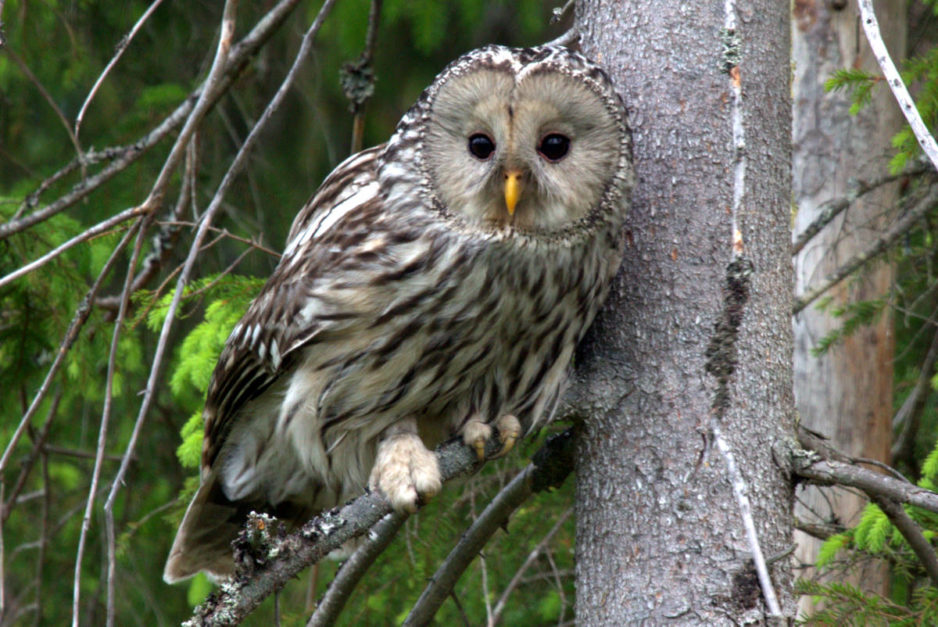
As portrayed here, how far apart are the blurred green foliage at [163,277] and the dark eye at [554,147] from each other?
1111 mm

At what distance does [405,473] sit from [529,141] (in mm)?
824

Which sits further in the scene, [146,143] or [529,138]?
[146,143]

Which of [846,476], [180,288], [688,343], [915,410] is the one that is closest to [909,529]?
[846,476]

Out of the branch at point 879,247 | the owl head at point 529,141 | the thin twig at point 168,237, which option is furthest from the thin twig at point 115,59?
the branch at point 879,247

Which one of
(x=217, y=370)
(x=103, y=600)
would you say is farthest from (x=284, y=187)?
(x=103, y=600)

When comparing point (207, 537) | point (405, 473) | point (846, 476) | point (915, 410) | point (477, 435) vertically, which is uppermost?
point (915, 410)

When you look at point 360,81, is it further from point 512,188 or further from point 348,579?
point 348,579

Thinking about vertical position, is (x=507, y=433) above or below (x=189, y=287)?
below

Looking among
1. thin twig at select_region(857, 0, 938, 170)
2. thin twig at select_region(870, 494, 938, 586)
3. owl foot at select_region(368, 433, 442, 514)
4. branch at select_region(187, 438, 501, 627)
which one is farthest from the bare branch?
thin twig at select_region(857, 0, 938, 170)

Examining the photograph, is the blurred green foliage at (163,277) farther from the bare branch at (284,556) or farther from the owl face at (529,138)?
the bare branch at (284,556)

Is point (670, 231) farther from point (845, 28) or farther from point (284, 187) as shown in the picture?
point (284, 187)

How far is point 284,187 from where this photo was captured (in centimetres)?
471

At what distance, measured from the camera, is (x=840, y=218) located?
415cm

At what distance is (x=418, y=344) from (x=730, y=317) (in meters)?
0.72
